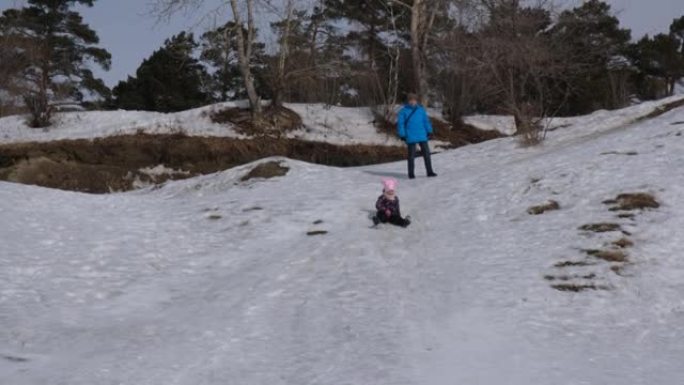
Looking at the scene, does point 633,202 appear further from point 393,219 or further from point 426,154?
point 426,154

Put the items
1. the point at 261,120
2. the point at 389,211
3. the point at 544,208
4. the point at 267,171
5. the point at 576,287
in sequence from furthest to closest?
the point at 261,120
the point at 267,171
the point at 389,211
the point at 544,208
the point at 576,287

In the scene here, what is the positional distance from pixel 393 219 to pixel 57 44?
2914 cm

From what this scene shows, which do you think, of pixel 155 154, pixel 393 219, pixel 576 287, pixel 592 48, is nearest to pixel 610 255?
pixel 576 287

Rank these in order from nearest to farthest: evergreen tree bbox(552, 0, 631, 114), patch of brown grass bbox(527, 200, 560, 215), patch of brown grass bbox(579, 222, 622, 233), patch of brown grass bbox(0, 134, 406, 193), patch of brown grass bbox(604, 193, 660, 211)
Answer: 1. patch of brown grass bbox(579, 222, 622, 233)
2. patch of brown grass bbox(604, 193, 660, 211)
3. patch of brown grass bbox(527, 200, 560, 215)
4. patch of brown grass bbox(0, 134, 406, 193)
5. evergreen tree bbox(552, 0, 631, 114)

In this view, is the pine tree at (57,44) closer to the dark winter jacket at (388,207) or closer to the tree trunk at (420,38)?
the tree trunk at (420,38)

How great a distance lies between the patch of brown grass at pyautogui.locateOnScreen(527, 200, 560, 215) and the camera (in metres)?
10.5

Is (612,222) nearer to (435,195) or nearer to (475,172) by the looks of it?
(435,195)

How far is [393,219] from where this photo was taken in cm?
1074

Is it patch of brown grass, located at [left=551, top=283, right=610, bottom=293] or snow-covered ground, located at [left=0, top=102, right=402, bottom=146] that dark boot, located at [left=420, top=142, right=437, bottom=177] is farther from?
snow-covered ground, located at [left=0, top=102, right=402, bottom=146]

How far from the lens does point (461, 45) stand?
76.6 feet

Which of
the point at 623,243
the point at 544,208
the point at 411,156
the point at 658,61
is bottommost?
the point at 623,243

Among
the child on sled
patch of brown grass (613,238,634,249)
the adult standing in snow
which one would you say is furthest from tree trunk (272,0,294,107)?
patch of brown grass (613,238,634,249)

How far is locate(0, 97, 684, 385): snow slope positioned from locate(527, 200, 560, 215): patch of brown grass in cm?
15

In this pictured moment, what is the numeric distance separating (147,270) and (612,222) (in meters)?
5.87
